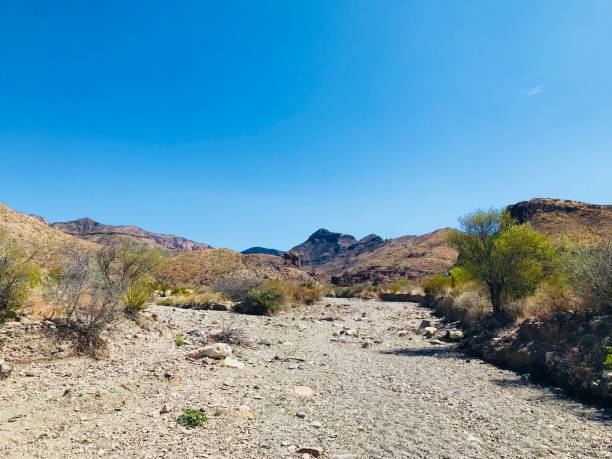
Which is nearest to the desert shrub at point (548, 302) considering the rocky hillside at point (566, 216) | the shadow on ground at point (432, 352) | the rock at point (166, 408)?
the shadow on ground at point (432, 352)

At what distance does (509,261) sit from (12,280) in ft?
59.4

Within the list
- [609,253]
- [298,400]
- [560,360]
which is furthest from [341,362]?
[609,253]

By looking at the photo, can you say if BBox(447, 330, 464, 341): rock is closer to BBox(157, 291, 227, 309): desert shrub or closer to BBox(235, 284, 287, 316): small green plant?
BBox(235, 284, 287, 316): small green plant

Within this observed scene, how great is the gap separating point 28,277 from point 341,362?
365 inches

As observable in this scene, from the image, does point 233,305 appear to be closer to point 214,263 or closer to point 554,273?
point 554,273

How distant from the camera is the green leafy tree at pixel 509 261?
1791cm

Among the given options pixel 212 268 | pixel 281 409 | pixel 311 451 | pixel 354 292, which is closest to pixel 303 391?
pixel 281 409

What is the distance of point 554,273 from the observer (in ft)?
60.0

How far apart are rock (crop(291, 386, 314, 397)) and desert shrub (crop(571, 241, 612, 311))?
910 centimetres

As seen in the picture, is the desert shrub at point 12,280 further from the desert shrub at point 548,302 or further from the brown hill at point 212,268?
the brown hill at point 212,268

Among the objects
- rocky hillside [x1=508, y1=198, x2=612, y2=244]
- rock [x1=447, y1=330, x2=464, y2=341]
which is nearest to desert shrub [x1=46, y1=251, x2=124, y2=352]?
rock [x1=447, y1=330, x2=464, y2=341]

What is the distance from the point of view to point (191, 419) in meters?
6.58

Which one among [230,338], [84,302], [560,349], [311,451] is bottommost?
[311,451]

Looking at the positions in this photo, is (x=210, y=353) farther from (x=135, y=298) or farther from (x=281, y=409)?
(x=135, y=298)
